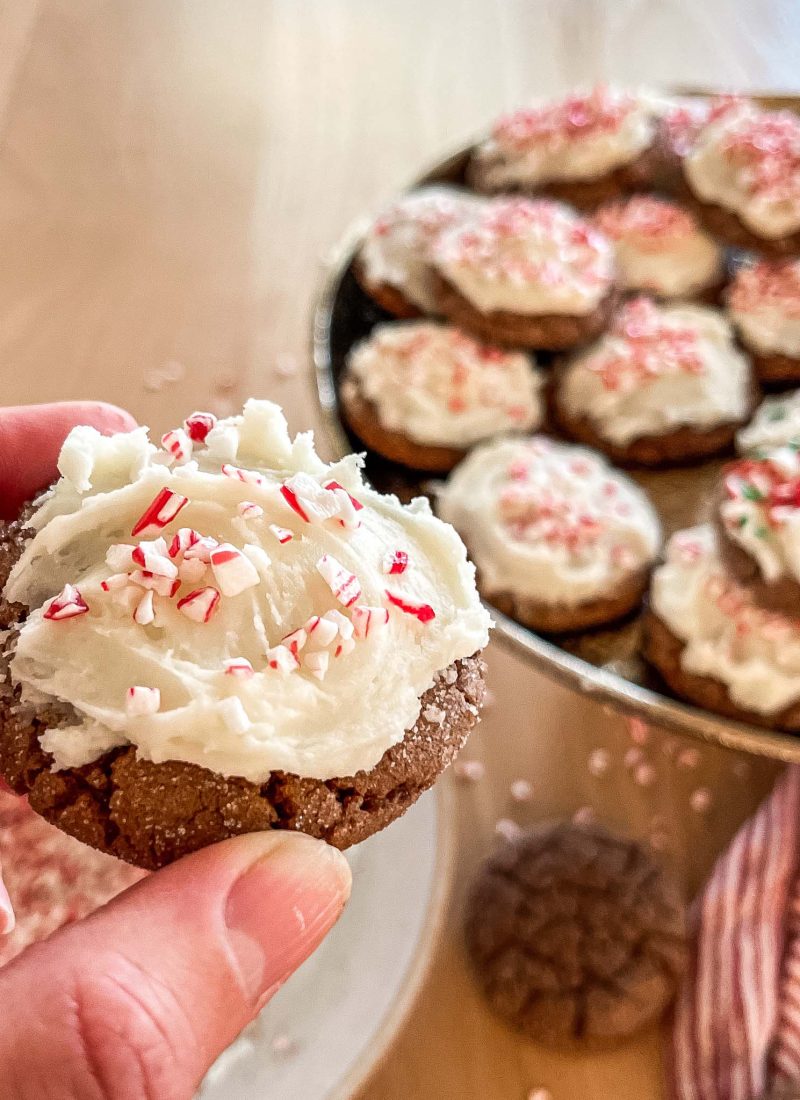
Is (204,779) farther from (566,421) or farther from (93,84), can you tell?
(93,84)

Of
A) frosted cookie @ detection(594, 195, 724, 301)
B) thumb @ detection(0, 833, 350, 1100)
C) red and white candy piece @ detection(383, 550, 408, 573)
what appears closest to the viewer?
thumb @ detection(0, 833, 350, 1100)

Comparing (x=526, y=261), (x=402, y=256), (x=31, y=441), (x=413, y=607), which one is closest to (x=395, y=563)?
(x=413, y=607)

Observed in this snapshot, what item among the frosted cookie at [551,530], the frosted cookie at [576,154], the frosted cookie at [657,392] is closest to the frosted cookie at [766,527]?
the frosted cookie at [551,530]

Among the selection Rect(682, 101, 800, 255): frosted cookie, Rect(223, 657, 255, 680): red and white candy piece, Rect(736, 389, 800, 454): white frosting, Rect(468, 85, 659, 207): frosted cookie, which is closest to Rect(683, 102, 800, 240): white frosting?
Rect(682, 101, 800, 255): frosted cookie

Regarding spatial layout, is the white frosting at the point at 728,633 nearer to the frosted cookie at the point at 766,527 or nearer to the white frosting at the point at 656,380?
the frosted cookie at the point at 766,527

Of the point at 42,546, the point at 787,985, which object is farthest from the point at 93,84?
the point at 787,985

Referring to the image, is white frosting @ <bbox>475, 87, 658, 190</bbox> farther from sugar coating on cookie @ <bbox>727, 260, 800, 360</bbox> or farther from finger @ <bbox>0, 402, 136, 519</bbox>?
finger @ <bbox>0, 402, 136, 519</bbox>

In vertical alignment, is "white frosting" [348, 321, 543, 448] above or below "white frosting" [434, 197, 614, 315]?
below
